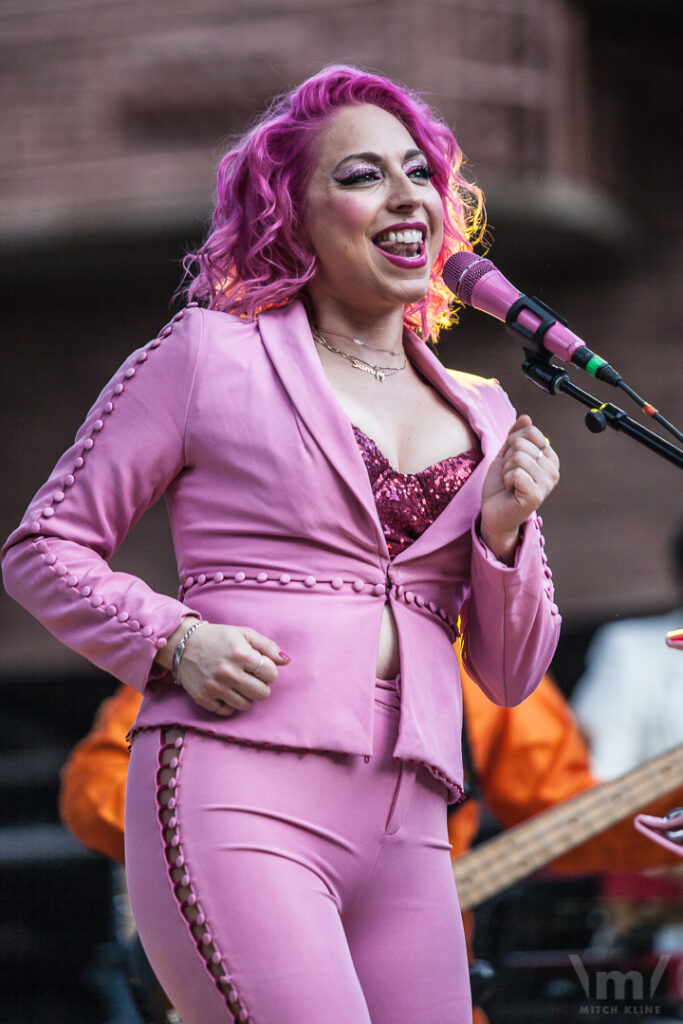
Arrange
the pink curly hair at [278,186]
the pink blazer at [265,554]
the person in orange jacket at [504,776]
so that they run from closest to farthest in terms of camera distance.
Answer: the pink blazer at [265,554], the pink curly hair at [278,186], the person in orange jacket at [504,776]

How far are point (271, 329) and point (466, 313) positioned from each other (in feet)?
14.3

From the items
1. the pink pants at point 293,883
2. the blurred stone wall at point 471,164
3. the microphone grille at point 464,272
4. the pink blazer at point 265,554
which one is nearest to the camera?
the pink pants at point 293,883

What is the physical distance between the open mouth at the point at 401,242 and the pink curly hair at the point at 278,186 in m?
0.09

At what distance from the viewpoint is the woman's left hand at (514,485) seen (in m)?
1.53

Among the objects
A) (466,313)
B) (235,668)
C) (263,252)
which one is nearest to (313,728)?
(235,668)

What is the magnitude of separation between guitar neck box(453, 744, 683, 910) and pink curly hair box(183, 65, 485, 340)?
5.19ft

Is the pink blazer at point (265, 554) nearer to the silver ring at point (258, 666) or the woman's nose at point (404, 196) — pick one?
the silver ring at point (258, 666)

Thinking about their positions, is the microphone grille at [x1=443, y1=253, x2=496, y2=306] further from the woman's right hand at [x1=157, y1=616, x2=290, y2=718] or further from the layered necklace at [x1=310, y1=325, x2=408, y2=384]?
the woman's right hand at [x1=157, y1=616, x2=290, y2=718]

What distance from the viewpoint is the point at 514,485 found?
60.3 inches

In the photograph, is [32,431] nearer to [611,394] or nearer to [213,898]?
[611,394]
